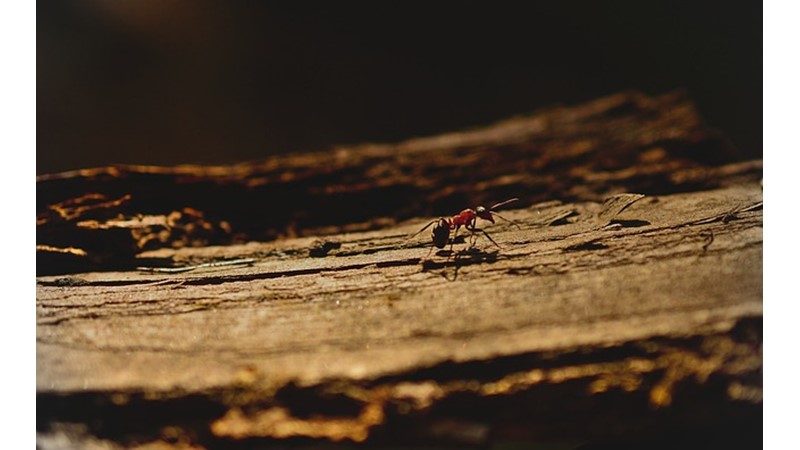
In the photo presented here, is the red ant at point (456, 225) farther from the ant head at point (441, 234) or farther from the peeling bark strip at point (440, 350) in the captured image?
the peeling bark strip at point (440, 350)

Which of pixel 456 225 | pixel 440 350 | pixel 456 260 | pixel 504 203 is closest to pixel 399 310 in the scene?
pixel 440 350

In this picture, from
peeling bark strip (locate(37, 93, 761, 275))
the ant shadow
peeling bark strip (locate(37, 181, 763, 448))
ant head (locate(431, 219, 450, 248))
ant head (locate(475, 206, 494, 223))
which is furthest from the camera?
peeling bark strip (locate(37, 93, 761, 275))

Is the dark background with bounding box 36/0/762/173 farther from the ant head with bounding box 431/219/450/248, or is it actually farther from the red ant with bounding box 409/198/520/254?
the ant head with bounding box 431/219/450/248

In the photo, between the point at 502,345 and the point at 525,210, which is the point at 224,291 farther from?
the point at 525,210


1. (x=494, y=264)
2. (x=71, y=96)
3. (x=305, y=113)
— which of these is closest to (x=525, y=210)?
(x=494, y=264)

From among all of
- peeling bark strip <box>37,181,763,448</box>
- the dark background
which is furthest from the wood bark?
the dark background

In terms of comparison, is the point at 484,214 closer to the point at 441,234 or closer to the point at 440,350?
the point at 441,234
